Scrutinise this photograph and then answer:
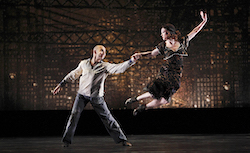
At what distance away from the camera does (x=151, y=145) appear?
4594 millimetres

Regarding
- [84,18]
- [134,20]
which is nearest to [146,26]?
[134,20]

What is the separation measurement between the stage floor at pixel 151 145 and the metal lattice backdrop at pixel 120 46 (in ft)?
3.14

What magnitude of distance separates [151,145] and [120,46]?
84.2 inches

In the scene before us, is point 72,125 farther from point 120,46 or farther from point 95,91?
point 120,46

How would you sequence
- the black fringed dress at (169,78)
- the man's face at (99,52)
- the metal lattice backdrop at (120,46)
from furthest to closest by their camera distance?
the metal lattice backdrop at (120,46)
the man's face at (99,52)
the black fringed dress at (169,78)

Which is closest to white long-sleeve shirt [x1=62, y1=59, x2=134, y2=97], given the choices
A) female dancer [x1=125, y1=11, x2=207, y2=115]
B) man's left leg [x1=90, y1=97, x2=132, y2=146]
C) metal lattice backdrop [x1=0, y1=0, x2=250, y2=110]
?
man's left leg [x1=90, y1=97, x2=132, y2=146]

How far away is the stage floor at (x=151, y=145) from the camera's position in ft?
13.8

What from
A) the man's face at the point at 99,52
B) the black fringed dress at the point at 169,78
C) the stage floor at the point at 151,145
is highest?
the man's face at the point at 99,52

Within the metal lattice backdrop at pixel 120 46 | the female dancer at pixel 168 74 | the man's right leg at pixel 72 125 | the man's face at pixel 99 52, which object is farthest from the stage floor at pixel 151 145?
the man's face at pixel 99 52

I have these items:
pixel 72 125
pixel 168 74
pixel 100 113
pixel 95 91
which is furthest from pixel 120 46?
pixel 168 74

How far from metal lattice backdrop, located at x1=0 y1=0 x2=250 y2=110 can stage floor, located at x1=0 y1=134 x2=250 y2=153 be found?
96cm

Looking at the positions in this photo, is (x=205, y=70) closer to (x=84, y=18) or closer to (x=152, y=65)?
(x=152, y=65)

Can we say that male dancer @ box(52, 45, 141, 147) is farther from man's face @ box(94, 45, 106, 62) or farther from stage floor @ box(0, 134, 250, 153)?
stage floor @ box(0, 134, 250, 153)

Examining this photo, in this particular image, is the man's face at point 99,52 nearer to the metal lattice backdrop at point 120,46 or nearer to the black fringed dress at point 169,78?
the black fringed dress at point 169,78
